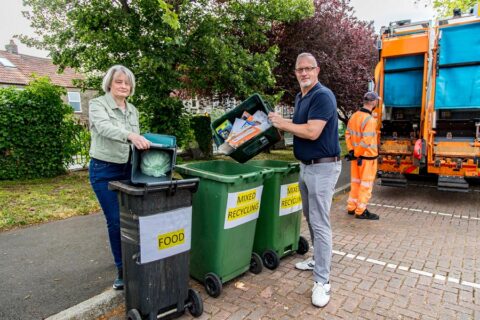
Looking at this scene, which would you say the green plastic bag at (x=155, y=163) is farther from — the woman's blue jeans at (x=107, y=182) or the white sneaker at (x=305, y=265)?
the white sneaker at (x=305, y=265)

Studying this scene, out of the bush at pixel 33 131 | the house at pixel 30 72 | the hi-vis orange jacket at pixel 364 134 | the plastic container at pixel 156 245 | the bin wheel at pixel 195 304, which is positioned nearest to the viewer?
the plastic container at pixel 156 245

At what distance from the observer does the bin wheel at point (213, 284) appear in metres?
2.96

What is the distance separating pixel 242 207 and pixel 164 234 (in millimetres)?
838

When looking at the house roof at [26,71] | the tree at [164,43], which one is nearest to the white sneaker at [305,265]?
the tree at [164,43]

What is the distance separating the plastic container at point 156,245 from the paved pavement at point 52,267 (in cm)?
80

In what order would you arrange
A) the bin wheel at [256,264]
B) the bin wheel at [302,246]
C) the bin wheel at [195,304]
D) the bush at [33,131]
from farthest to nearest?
the bush at [33,131] < the bin wheel at [302,246] < the bin wheel at [256,264] < the bin wheel at [195,304]

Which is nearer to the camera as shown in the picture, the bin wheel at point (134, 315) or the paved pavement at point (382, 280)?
the bin wheel at point (134, 315)

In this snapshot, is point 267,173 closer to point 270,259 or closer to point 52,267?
point 270,259

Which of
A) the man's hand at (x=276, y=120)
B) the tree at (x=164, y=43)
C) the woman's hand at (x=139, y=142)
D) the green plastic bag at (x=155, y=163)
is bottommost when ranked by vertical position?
the green plastic bag at (x=155, y=163)

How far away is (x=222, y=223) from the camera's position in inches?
115

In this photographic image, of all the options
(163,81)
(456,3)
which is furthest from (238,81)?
(456,3)

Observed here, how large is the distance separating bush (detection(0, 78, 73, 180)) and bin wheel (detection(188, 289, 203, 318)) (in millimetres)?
6273

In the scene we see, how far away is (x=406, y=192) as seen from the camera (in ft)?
23.5

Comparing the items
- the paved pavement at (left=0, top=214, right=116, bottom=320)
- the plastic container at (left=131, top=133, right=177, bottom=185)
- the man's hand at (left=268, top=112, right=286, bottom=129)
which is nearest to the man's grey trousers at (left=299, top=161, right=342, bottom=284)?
the man's hand at (left=268, top=112, right=286, bottom=129)
